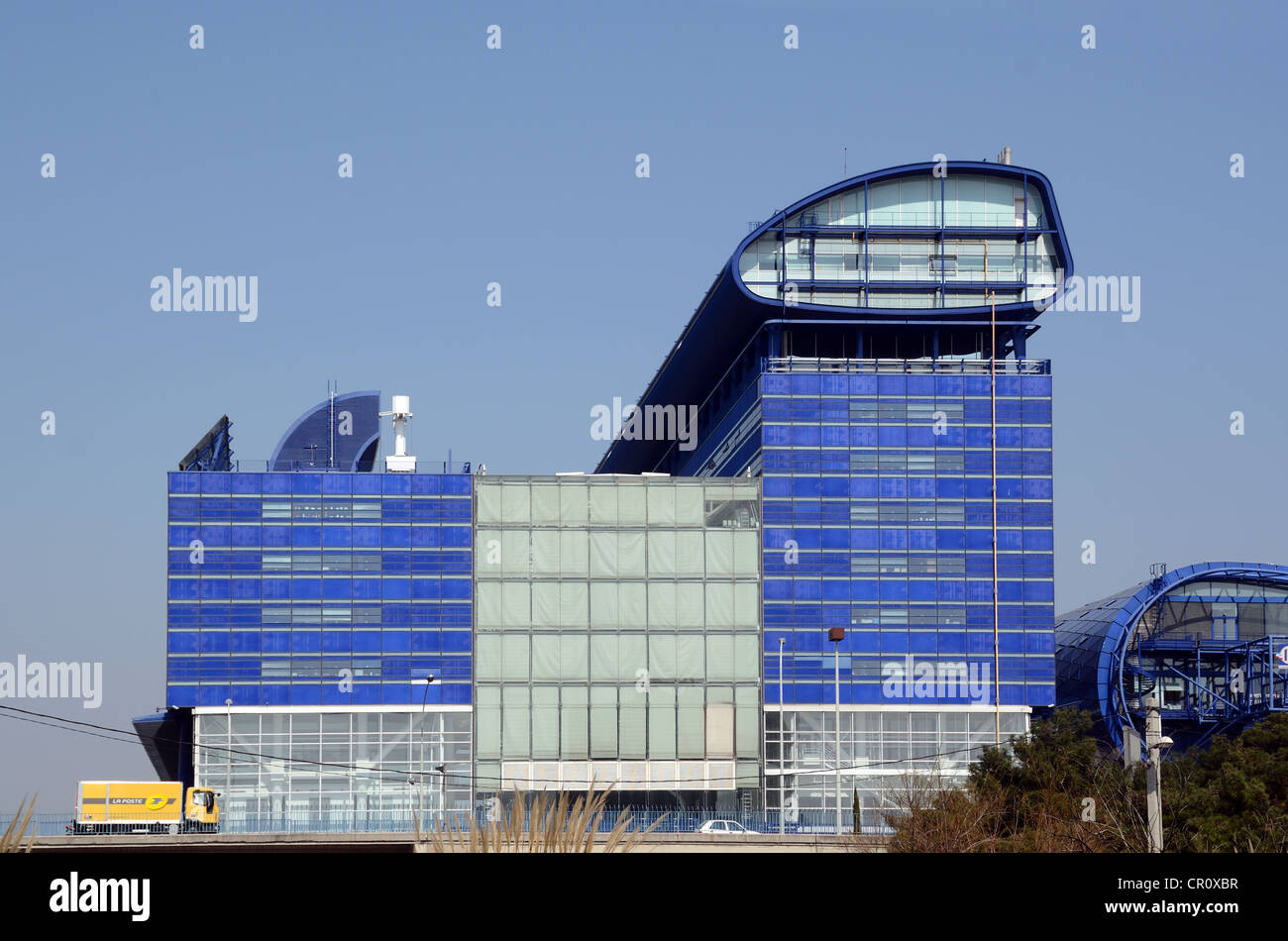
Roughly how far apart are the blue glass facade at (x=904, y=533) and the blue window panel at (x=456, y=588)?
68.8 feet

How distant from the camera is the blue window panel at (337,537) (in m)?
121

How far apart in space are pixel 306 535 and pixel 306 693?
1091 centimetres

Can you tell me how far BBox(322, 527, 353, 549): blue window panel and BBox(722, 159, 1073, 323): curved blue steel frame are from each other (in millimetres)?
31876

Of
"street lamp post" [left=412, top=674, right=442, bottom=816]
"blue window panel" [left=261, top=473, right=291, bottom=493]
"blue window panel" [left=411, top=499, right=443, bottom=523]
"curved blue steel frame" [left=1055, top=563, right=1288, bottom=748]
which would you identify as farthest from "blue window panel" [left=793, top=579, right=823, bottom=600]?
"blue window panel" [left=261, top=473, right=291, bottom=493]

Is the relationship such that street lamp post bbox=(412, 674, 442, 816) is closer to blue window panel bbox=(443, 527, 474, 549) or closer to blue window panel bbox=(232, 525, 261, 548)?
blue window panel bbox=(443, 527, 474, 549)

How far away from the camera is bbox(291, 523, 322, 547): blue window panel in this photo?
121 meters

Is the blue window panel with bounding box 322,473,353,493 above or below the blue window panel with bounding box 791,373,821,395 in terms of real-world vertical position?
below

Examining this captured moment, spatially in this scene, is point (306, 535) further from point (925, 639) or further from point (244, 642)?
point (925, 639)

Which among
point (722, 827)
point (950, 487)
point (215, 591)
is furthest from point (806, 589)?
point (215, 591)

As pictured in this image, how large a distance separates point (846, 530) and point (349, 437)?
135 feet

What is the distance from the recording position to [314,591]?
4764 inches

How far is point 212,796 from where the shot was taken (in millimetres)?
96812
